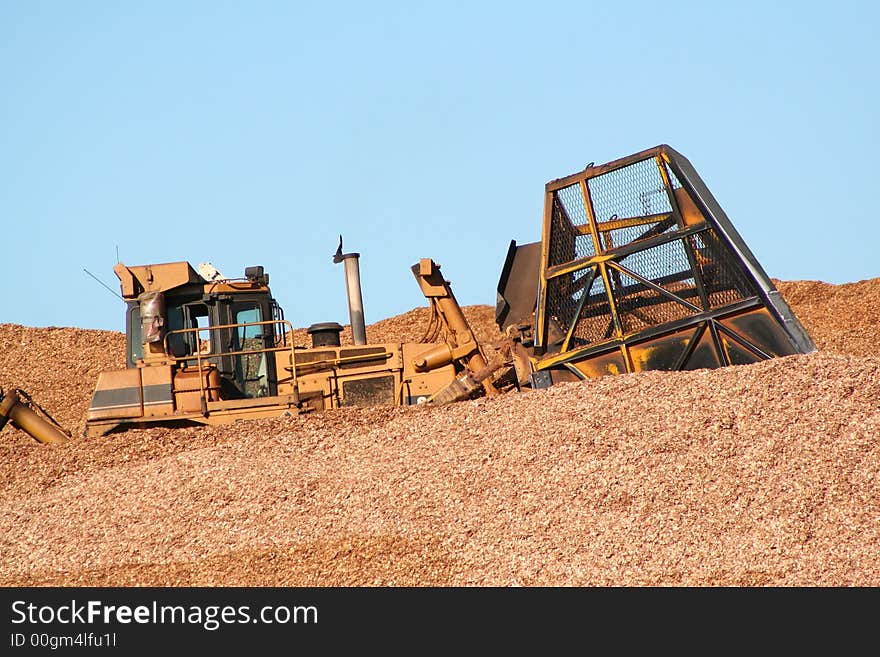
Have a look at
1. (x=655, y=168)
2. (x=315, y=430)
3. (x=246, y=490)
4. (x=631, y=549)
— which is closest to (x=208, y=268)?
(x=315, y=430)

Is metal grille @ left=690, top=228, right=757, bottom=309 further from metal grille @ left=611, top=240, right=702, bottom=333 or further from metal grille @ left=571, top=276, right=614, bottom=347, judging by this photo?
metal grille @ left=571, top=276, right=614, bottom=347

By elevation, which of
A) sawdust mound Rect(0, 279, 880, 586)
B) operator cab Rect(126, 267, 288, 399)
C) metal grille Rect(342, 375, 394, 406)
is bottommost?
sawdust mound Rect(0, 279, 880, 586)

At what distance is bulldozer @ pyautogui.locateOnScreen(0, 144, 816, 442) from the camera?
38.6 feet

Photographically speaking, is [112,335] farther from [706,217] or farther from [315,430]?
[706,217]

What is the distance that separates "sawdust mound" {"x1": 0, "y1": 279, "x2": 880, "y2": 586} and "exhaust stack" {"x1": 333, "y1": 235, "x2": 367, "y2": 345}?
2390 millimetres

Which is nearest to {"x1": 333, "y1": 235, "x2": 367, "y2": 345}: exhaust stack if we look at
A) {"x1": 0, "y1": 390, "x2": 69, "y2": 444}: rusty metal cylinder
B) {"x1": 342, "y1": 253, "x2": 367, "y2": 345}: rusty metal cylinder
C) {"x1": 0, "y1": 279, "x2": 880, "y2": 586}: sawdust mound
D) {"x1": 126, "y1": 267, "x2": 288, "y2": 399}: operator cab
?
{"x1": 342, "y1": 253, "x2": 367, "y2": 345}: rusty metal cylinder

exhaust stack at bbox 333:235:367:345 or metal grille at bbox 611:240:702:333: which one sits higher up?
exhaust stack at bbox 333:235:367:345

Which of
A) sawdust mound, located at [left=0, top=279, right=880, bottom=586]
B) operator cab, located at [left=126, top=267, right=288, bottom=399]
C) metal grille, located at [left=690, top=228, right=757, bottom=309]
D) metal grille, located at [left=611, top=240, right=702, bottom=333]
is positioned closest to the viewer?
sawdust mound, located at [left=0, top=279, right=880, bottom=586]

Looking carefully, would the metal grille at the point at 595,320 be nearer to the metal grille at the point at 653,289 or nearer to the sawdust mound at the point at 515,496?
the metal grille at the point at 653,289

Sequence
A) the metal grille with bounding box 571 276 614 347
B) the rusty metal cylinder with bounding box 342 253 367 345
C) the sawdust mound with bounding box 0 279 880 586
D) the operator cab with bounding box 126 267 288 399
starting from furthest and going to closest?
the rusty metal cylinder with bounding box 342 253 367 345 < the operator cab with bounding box 126 267 288 399 < the metal grille with bounding box 571 276 614 347 < the sawdust mound with bounding box 0 279 880 586

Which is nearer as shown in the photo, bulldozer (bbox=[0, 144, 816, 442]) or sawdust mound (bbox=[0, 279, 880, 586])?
sawdust mound (bbox=[0, 279, 880, 586])

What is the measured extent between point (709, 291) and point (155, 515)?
5.77 meters

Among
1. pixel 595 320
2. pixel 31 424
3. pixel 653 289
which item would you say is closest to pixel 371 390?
pixel 595 320

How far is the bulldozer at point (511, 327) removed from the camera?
1177 centimetres
